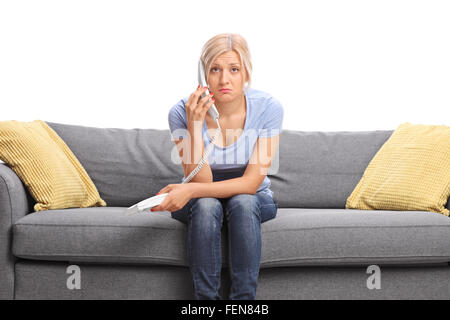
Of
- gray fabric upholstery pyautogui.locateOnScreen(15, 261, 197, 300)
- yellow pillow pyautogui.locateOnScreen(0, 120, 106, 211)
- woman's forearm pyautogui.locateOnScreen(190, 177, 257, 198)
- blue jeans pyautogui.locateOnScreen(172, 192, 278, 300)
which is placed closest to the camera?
blue jeans pyautogui.locateOnScreen(172, 192, 278, 300)

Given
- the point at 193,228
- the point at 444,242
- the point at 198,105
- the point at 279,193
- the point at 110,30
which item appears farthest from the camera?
the point at 110,30

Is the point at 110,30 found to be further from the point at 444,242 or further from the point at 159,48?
the point at 444,242

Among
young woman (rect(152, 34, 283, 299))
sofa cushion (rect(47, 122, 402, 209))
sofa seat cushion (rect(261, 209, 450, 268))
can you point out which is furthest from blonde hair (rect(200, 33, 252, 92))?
sofa cushion (rect(47, 122, 402, 209))

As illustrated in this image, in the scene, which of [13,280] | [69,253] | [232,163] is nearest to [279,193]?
[232,163]

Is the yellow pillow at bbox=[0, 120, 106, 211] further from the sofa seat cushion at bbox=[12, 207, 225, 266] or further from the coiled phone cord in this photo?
the coiled phone cord

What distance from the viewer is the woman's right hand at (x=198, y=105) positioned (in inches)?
65.5

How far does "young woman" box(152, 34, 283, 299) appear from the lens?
5.00 feet

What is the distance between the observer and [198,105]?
167 cm

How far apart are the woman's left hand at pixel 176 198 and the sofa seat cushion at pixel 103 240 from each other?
163mm

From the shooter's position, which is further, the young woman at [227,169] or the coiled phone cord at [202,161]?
the coiled phone cord at [202,161]

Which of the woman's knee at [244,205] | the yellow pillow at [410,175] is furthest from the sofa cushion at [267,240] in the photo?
the yellow pillow at [410,175]

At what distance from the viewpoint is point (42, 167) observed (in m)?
1.98

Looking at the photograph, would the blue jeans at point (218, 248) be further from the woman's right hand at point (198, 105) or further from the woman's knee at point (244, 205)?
the woman's right hand at point (198, 105)

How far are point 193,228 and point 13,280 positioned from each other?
2.54ft
